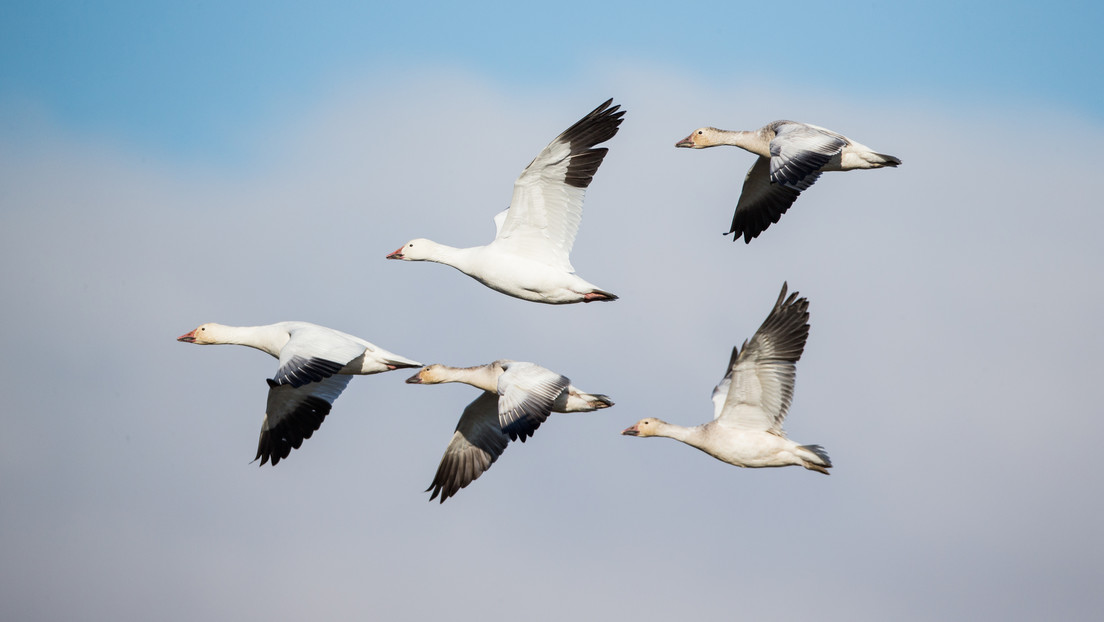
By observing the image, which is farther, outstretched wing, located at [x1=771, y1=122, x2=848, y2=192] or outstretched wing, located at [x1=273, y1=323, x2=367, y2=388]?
outstretched wing, located at [x1=771, y1=122, x2=848, y2=192]

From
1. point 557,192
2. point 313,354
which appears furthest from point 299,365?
point 557,192

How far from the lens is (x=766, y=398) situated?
12.8m

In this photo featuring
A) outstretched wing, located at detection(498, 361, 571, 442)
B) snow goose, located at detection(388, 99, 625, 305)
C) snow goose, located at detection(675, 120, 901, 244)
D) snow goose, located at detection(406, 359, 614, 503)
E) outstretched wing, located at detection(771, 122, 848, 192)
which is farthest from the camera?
snow goose, located at detection(675, 120, 901, 244)

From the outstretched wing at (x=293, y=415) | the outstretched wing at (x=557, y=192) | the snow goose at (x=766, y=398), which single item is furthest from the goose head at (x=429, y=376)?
the snow goose at (x=766, y=398)

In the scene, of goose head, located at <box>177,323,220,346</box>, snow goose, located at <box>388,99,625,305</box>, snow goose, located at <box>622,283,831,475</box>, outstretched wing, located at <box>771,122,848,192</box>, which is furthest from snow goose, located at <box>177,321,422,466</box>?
outstretched wing, located at <box>771,122,848,192</box>

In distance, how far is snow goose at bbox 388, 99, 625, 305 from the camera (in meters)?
13.1

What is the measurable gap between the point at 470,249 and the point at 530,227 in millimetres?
732

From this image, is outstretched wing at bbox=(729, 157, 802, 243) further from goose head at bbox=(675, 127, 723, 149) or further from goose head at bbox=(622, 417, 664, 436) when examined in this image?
goose head at bbox=(622, 417, 664, 436)

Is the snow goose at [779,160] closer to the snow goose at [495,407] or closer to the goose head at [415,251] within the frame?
the snow goose at [495,407]

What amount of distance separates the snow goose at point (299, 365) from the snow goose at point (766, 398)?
3.36 meters

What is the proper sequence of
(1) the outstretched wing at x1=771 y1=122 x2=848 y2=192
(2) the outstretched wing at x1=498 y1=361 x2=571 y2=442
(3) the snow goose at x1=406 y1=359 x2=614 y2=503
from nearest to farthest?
(2) the outstretched wing at x1=498 y1=361 x2=571 y2=442 → (3) the snow goose at x1=406 y1=359 x2=614 y2=503 → (1) the outstretched wing at x1=771 y1=122 x2=848 y2=192

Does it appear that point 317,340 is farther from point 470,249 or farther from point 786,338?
point 786,338

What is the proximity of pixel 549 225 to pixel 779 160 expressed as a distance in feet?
7.99

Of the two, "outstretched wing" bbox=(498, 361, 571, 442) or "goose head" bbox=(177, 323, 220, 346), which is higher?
"outstretched wing" bbox=(498, 361, 571, 442)
